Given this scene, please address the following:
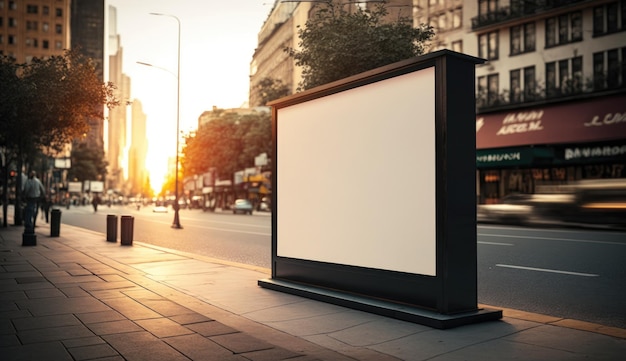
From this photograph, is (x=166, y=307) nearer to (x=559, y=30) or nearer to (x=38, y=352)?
(x=38, y=352)

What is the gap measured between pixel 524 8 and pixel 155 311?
Result: 118 feet

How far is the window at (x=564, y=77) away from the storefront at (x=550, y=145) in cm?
82

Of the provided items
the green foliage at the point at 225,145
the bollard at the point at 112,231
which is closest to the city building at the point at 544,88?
the bollard at the point at 112,231

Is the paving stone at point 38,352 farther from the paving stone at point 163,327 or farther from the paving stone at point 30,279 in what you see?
the paving stone at point 30,279

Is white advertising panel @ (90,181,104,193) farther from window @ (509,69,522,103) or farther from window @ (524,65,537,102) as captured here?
window @ (524,65,537,102)

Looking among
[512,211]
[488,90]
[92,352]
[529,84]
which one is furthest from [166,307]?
[488,90]

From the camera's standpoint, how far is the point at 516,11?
120 ft

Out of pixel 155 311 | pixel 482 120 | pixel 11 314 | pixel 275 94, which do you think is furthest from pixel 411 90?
pixel 275 94

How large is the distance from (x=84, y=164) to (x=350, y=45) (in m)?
103

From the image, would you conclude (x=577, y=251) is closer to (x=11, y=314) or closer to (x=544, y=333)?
(x=544, y=333)

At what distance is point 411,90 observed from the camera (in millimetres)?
5965

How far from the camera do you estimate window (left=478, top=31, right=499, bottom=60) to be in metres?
38.8

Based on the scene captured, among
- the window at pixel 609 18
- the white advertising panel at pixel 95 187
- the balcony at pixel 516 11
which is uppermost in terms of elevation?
the balcony at pixel 516 11

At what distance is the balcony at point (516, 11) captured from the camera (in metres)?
34.5
